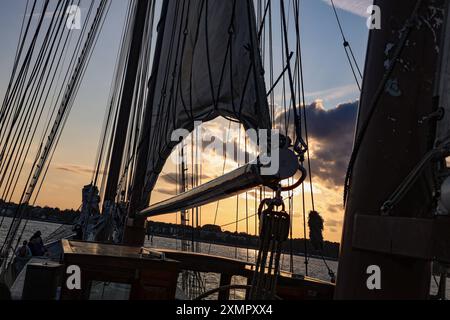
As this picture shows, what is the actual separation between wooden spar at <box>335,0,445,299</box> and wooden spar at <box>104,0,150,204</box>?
39.9 feet

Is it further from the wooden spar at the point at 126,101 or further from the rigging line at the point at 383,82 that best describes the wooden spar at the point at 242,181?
the wooden spar at the point at 126,101

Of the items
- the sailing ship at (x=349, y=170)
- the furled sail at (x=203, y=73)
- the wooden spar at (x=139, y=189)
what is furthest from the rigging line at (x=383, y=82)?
the wooden spar at (x=139, y=189)

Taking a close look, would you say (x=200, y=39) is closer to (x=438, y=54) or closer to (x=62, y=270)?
(x=62, y=270)

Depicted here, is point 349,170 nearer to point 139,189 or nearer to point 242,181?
point 242,181

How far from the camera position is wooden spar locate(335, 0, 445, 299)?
67.2 inches

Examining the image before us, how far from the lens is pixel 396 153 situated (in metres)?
1.79

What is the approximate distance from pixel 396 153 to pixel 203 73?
4662mm

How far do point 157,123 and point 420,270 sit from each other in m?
6.65

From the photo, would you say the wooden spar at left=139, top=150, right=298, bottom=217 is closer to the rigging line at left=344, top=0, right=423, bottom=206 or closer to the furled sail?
the rigging line at left=344, top=0, right=423, bottom=206

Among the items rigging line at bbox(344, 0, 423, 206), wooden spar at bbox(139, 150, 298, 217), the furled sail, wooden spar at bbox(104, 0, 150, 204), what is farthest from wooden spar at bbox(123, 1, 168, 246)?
rigging line at bbox(344, 0, 423, 206)

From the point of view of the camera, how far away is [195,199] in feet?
12.2

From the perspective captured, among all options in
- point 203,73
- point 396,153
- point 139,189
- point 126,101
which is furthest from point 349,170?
point 126,101

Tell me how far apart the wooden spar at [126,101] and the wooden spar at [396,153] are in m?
12.2
